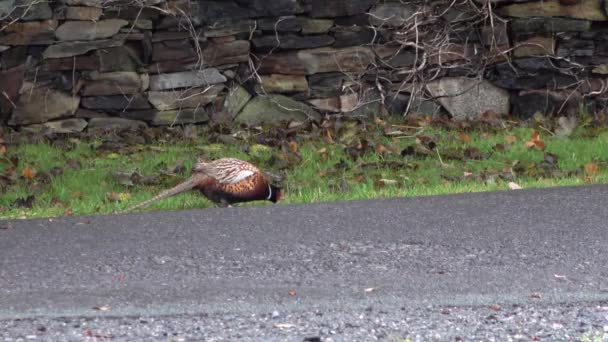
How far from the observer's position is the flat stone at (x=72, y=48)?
9992 millimetres

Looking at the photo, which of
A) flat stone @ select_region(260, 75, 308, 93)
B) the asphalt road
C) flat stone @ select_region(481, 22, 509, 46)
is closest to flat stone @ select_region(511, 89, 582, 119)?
flat stone @ select_region(481, 22, 509, 46)

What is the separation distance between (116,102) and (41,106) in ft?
2.20

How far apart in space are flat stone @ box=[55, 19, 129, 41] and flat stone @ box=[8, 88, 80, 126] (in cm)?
52

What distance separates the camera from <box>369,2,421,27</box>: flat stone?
10.4 m

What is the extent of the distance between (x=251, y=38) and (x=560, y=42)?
2895mm

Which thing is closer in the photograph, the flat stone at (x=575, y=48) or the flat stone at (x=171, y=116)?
the flat stone at (x=171, y=116)

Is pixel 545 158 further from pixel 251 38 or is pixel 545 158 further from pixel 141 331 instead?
pixel 141 331

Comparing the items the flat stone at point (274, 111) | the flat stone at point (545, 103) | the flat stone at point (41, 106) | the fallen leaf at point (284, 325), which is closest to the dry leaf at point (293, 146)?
the flat stone at point (274, 111)

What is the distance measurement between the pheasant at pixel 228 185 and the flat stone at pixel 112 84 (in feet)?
10.4

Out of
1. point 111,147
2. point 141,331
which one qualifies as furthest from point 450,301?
point 111,147

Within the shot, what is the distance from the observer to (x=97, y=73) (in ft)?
33.3

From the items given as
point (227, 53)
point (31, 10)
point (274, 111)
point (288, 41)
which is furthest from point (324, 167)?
point (31, 10)

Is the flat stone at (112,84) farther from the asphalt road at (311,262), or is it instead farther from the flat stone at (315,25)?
the asphalt road at (311,262)

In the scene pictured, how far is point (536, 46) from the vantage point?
10453 mm
